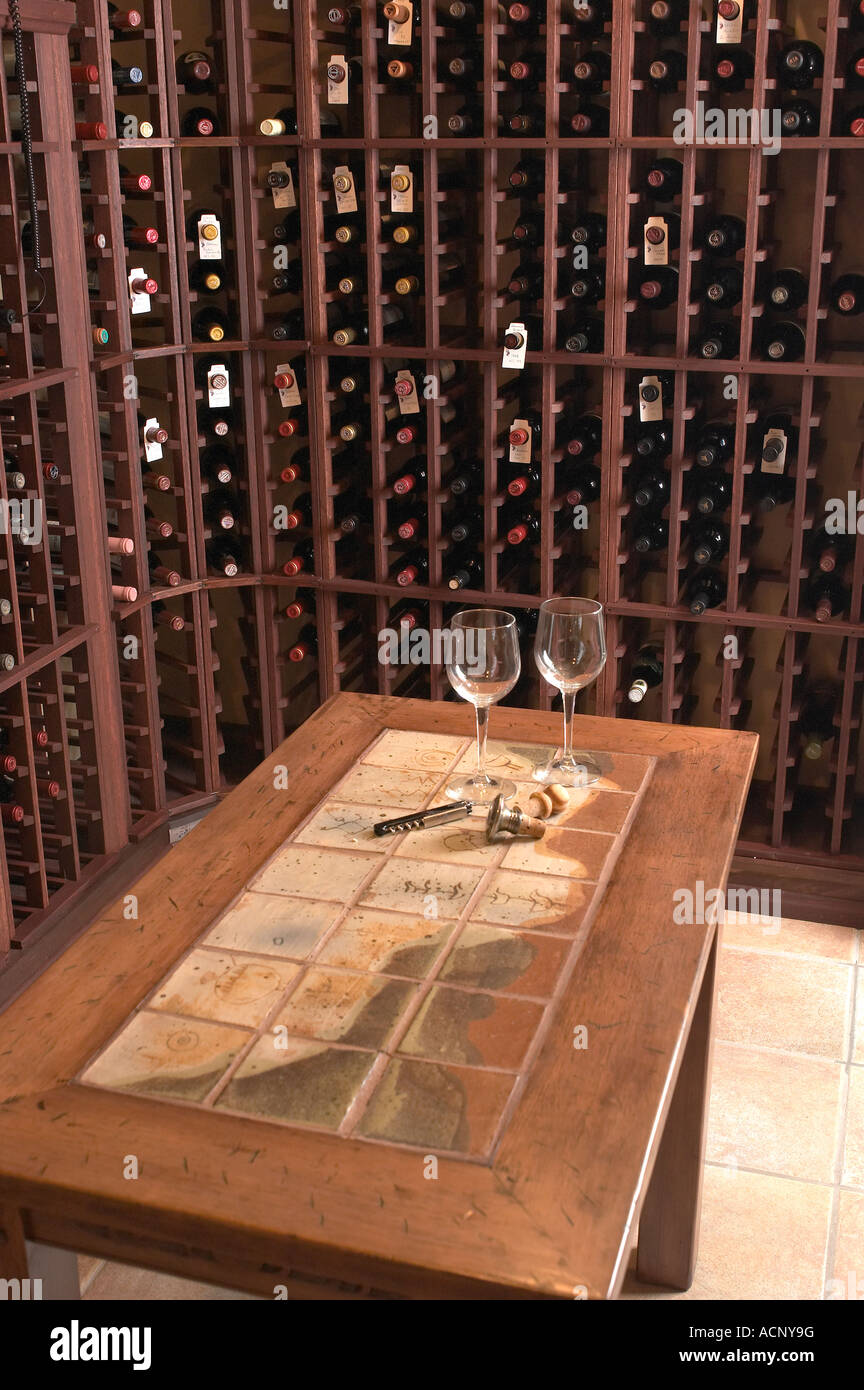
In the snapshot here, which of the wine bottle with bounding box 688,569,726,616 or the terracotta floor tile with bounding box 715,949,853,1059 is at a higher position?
the wine bottle with bounding box 688,569,726,616

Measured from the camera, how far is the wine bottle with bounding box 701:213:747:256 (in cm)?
344

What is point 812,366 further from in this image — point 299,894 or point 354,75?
point 299,894

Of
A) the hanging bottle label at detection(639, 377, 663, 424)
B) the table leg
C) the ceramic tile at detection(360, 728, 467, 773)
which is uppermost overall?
the hanging bottle label at detection(639, 377, 663, 424)

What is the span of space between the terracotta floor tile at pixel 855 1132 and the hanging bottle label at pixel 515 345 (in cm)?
192

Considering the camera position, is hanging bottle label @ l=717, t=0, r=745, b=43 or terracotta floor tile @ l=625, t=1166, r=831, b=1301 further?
hanging bottle label @ l=717, t=0, r=745, b=43

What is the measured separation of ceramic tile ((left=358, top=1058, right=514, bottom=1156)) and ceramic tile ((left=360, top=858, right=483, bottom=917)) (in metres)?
0.32

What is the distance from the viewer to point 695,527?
12.1 ft

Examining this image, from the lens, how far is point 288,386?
385 cm

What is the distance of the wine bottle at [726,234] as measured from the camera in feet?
11.3

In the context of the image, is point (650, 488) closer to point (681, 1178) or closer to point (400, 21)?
point (400, 21)

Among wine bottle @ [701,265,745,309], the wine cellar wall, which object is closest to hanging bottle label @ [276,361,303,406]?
the wine cellar wall

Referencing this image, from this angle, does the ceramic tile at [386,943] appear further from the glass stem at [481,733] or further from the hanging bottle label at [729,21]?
the hanging bottle label at [729,21]

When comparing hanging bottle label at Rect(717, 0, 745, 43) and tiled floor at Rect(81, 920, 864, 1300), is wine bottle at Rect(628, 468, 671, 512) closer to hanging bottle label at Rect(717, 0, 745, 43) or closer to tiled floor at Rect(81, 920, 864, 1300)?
hanging bottle label at Rect(717, 0, 745, 43)

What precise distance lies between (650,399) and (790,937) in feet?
4.82
